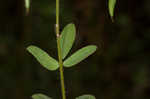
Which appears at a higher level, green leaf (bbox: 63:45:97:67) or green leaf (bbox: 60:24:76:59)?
green leaf (bbox: 60:24:76:59)

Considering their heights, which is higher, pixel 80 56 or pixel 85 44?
pixel 80 56

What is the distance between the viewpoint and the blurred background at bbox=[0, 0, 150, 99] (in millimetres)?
2563

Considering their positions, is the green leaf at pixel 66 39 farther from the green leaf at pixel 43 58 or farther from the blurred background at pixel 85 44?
the blurred background at pixel 85 44

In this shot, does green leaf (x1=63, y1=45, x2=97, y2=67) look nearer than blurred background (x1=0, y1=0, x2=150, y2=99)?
Yes

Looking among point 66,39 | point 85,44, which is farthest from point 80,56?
point 85,44

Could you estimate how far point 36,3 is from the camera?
253 centimetres

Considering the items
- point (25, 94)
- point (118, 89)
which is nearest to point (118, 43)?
point (118, 89)

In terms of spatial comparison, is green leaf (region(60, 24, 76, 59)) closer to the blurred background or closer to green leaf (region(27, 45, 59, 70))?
green leaf (region(27, 45, 59, 70))

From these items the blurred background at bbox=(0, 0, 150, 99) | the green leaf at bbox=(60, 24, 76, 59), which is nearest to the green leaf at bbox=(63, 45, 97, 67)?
the green leaf at bbox=(60, 24, 76, 59)

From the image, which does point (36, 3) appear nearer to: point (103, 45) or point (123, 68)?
point (103, 45)

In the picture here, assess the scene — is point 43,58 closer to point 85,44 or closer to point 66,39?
point 66,39

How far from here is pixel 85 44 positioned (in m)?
2.62

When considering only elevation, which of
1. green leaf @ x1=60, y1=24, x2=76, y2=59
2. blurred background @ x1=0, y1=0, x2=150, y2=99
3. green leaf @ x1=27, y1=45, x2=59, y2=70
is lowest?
blurred background @ x1=0, y1=0, x2=150, y2=99

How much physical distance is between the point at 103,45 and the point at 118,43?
0.12 metres
